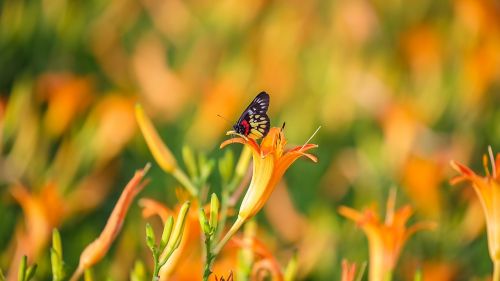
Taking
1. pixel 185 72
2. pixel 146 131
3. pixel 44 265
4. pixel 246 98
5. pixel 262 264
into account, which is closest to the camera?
pixel 262 264

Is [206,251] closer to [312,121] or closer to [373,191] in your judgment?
[373,191]

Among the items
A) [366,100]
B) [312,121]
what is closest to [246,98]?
[312,121]

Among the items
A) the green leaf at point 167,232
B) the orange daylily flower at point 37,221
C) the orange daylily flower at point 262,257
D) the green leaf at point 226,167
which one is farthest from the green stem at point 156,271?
the orange daylily flower at point 37,221

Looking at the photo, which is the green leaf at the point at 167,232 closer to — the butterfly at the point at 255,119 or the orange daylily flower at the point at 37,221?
the butterfly at the point at 255,119

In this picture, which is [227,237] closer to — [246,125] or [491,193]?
[246,125]

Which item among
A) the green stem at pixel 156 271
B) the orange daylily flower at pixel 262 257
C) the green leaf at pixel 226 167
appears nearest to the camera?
the green stem at pixel 156 271

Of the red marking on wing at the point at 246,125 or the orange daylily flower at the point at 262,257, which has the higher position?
the red marking on wing at the point at 246,125
